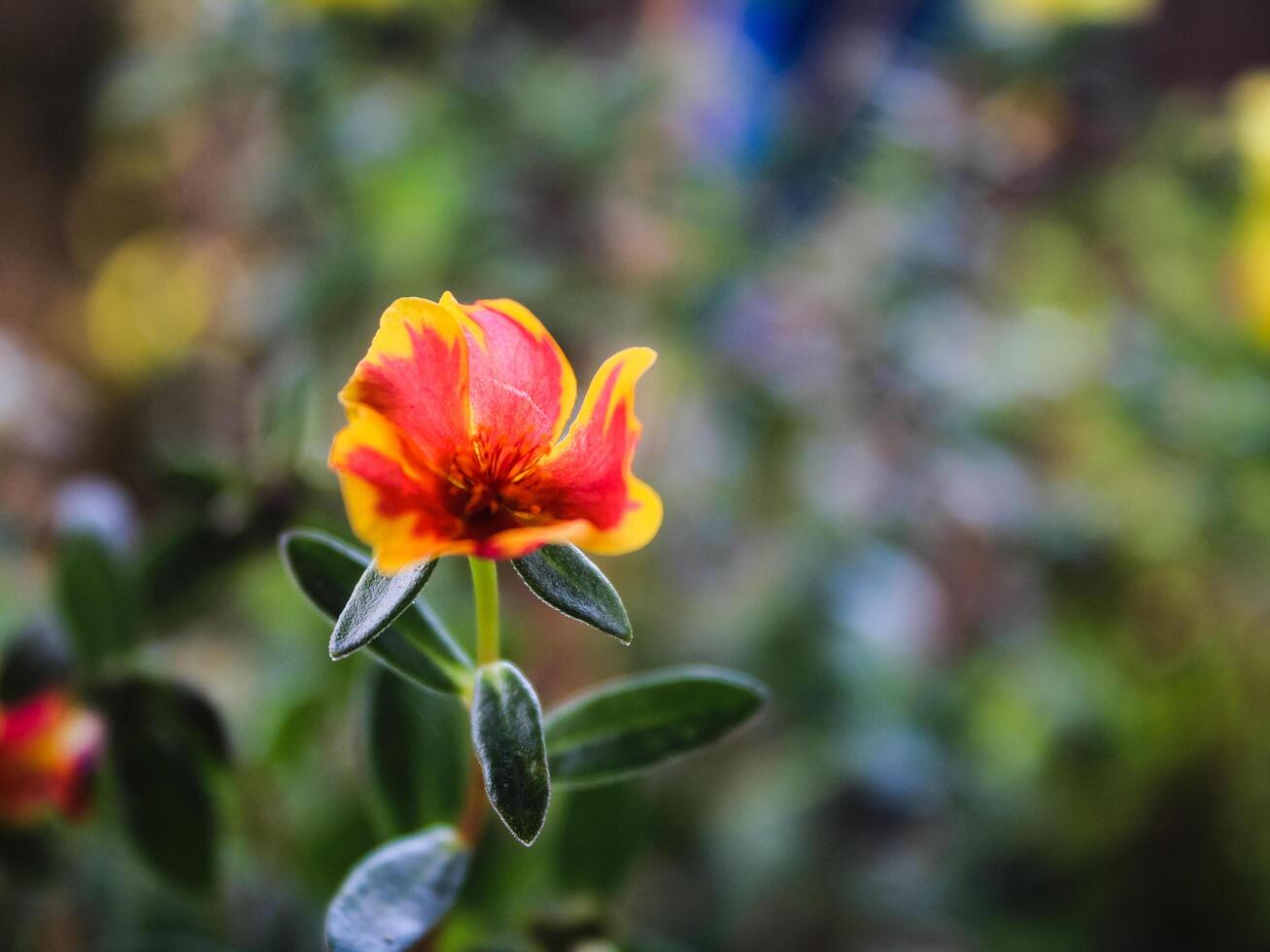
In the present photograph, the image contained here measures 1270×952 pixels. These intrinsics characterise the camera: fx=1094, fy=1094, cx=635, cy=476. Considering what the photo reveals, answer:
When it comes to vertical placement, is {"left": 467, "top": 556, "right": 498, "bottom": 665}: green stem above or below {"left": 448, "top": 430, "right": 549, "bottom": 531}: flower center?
below

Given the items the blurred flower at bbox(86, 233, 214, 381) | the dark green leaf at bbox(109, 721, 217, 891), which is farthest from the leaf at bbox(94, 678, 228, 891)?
the blurred flower at bbox(86, 233, 214, 381)

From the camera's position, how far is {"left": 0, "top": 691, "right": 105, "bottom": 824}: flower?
42 centimetres

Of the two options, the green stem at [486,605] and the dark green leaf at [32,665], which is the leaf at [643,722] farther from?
the dark green leaf at [32,665]

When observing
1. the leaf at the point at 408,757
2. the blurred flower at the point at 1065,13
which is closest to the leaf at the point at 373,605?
the leaf at the point at 408,757

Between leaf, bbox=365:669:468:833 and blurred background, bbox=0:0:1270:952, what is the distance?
10.5 inches

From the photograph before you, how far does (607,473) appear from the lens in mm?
308

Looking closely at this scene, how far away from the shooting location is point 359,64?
108 centimetres

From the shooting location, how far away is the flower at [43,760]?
→ 0.42 meters

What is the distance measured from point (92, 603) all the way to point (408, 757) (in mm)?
150

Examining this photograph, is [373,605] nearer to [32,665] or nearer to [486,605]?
[486,605]

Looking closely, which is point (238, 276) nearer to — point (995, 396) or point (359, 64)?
point (359, 64)

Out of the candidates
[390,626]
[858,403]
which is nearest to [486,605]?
[390,626]

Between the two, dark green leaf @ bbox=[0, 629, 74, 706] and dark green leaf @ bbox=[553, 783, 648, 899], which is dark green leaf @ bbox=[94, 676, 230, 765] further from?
dark green leaf @ bbox=[553, 783, 648, 899]

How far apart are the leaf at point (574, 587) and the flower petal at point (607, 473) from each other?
0.5 inches
